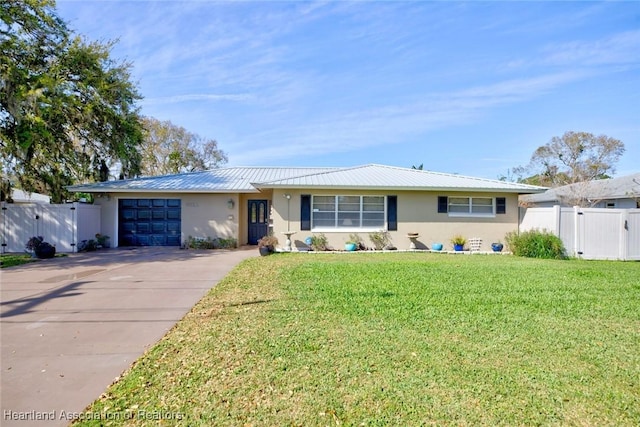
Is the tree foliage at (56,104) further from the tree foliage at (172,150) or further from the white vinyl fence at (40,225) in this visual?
the tree foliage at (172,150)

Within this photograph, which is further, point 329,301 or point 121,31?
point 121,31

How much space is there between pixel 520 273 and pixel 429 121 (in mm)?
13268

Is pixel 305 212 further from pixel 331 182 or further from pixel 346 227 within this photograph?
pixel 346 227

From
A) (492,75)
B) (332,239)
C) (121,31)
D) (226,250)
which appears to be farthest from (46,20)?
(492,75)

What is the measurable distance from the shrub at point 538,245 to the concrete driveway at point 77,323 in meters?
10.5

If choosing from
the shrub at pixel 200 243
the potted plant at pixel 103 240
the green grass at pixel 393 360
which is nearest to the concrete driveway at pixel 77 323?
the green grass at pixel 393 360

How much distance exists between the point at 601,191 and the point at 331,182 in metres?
21.6

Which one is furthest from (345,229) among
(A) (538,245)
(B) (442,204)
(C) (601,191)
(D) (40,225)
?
(C) (601,191)

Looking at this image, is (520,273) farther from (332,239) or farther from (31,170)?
(31,170)

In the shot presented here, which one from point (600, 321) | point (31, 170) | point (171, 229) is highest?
point (31, 170)

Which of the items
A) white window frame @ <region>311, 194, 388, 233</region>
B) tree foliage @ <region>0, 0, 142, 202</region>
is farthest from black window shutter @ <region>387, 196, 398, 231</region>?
tree foliage @ <region>0, 0, 142, 202</region>

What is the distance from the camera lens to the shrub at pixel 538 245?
39.7 ft

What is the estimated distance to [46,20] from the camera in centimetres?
1234

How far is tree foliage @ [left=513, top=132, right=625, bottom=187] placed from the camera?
1292 inches
